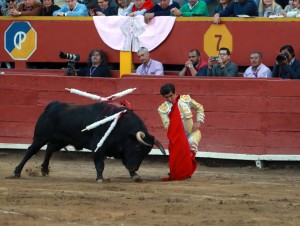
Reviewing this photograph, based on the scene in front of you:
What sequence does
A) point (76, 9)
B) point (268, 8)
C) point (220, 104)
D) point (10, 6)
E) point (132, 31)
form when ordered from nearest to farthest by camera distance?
point (220, 104), point (268, 8), point (132, 31), point (76, 9), point (10, 6)

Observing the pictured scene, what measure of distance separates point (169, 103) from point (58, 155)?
10.2 ft

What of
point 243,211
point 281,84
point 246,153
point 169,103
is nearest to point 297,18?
point 281,84

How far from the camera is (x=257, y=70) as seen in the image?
12.1 meters

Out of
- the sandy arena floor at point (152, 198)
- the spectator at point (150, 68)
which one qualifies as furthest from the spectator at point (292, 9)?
the sandy arena floor at point (152, 198)

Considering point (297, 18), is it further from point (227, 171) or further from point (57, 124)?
point (57, 124)

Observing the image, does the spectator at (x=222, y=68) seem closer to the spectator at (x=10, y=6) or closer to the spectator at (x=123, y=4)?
the spectator at (x=123, y=4)

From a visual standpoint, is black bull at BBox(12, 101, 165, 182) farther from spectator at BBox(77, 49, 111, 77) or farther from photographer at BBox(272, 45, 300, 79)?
spectator at BBox(77, 49, 111, 77)

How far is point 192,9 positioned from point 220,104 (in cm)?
146

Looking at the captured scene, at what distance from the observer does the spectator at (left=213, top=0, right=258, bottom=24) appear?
40.2 ft

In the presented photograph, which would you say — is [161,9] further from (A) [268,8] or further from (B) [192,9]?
(A) [268,8]

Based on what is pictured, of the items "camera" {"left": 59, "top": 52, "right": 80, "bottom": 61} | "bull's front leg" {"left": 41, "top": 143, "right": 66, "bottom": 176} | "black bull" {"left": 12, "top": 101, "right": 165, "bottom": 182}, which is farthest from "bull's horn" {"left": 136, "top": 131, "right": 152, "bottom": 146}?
"camera" {"left": 59, "top": 52, "right": 80, "bottom": 61}

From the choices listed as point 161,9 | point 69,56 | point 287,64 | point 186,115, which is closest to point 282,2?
point 287,64

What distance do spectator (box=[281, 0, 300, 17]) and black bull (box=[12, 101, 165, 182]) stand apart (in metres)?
2.87

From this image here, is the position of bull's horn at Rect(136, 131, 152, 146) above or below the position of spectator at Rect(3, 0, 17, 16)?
below
